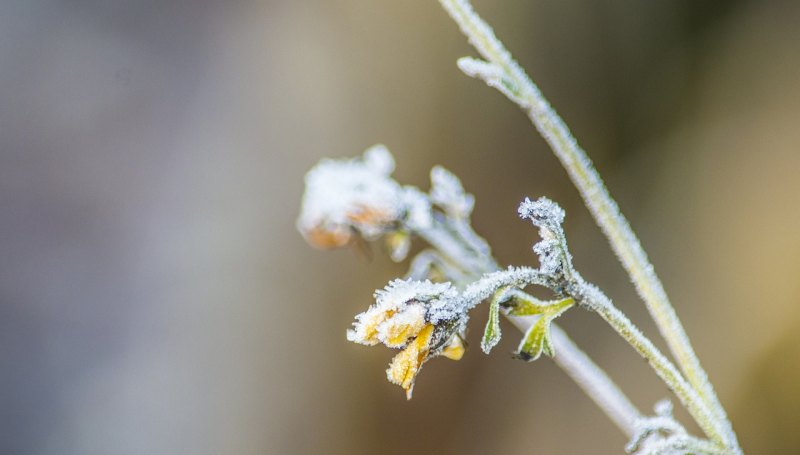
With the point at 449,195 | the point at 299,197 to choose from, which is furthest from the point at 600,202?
the point at 299,197

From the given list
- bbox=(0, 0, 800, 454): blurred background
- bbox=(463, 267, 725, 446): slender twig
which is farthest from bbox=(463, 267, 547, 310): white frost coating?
bbox=(0, 0, 800, 454): blurred background

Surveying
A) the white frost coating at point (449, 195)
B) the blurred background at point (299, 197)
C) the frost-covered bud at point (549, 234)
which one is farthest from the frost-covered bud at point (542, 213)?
the blurred background at point (299, 197)

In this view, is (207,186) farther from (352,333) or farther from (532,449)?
(352,333)

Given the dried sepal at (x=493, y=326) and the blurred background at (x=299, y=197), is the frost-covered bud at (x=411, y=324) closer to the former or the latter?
the dried sepal at (x=493, y=326)

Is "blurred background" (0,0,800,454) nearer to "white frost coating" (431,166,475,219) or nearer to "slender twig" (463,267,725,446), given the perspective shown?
"white frost coating" (431,166,475,219)

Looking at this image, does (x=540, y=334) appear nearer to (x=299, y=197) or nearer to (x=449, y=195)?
(x=449, y=195)
